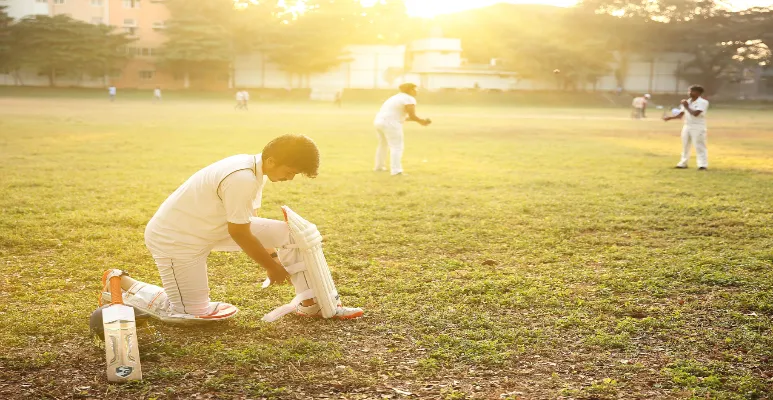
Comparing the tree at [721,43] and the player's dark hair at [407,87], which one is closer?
the player's dark hair at [407,87]

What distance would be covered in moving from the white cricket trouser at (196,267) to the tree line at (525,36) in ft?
220

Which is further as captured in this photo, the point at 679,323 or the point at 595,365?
the point at 679,323

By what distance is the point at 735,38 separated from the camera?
75688 millimetres

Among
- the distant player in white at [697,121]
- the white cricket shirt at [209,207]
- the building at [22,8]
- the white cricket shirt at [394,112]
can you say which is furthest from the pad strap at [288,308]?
the building at [22,8]

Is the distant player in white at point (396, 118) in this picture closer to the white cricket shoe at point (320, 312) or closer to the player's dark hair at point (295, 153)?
the white cricket shoe at point (320, 312)

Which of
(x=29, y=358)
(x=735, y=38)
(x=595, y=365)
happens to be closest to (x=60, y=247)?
(x=29, y=358)

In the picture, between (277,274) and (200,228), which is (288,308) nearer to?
(277,274)

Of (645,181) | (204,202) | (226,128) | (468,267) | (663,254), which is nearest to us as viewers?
(204,202)

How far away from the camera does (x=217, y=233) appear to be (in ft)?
16.0

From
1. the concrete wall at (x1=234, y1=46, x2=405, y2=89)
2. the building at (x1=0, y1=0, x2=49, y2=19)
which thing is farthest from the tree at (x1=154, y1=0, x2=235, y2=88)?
the building at (x1=0, y1=0, x2=49, y2=19)

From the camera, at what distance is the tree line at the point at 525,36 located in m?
71.4

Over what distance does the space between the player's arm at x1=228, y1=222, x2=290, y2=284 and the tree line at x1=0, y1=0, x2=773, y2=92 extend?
67398mm

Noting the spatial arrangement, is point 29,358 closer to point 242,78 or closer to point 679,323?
point 679,323

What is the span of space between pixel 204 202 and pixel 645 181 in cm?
1088
